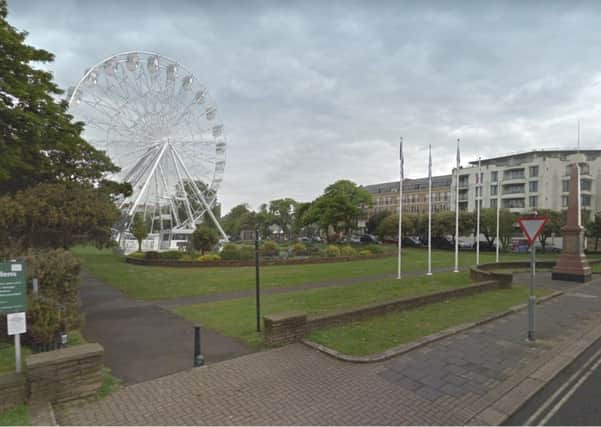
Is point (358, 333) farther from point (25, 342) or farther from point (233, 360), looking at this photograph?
point (25, 342)

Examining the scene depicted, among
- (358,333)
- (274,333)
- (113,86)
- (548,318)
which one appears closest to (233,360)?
(274,333)

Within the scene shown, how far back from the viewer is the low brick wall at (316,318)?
7227mm

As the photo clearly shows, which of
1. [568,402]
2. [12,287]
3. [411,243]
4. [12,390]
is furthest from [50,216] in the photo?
[411,243]

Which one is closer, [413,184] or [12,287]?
[12,287]

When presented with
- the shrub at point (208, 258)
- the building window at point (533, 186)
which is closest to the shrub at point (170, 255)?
the shrub at point (208, 258)

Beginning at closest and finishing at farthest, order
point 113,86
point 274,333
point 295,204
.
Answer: point 274,333, point 113,86, point 295,204

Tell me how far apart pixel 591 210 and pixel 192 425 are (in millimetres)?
75097

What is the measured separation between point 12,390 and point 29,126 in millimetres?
12485

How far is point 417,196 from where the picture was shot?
96.3 m

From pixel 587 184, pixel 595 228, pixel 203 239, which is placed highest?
pixel 587 184

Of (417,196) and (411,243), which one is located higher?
(417,196)

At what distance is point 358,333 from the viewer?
8.12m

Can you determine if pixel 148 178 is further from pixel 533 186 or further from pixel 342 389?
pixel 533 186

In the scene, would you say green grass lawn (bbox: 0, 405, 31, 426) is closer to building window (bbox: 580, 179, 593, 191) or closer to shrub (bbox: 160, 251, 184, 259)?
shrub (bbox: 160, 251, 184, 259)
